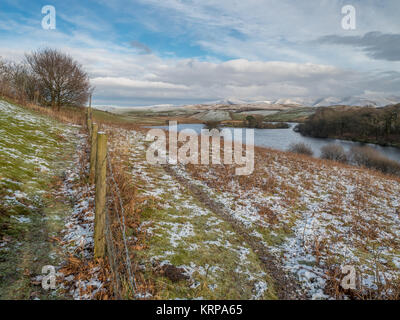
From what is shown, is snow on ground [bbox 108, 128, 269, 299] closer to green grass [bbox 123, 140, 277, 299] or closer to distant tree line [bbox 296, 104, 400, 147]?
green grass [bbox 123, 140, 277, 299]

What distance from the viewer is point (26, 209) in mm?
5859

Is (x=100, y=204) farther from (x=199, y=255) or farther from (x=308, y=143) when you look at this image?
(x=308, y=143)

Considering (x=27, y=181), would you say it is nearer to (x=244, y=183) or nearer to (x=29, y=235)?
(x=29, y=235)

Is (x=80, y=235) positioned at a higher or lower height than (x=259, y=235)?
higher

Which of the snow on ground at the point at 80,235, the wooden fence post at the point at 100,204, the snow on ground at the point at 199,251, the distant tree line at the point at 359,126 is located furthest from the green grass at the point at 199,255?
the distant tree line at the point at 359,126

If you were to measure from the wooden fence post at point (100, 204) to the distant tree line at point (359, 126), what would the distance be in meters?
75.8

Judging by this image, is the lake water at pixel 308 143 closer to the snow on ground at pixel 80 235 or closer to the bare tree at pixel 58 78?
the bare tree at pixel 58 78

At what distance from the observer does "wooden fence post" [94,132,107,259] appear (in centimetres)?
435

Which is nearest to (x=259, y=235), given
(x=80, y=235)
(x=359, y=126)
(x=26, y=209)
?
(x=80, y=235)

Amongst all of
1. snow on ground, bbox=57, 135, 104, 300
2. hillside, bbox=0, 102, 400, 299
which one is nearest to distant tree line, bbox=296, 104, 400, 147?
hillside, bbox=0, 102, 400, 299

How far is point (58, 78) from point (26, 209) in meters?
32.9

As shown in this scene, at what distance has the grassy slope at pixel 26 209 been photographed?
13.1 feet

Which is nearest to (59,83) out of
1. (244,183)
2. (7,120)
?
(7,120)
